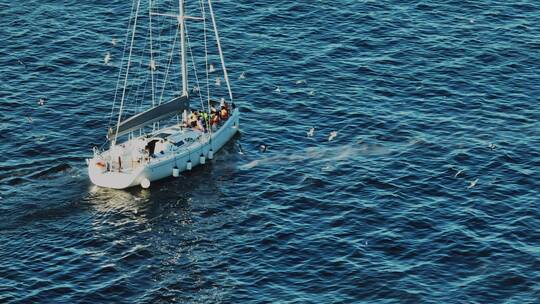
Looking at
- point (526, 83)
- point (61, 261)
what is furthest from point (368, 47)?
point (61, 261)

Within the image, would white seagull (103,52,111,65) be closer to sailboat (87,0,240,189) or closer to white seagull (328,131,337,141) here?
sailboat (87,0,240,189)

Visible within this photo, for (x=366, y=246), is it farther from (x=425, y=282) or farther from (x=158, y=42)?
(x=158, y=42)

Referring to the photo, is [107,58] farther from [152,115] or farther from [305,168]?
[305,168]

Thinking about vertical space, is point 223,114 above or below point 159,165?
above

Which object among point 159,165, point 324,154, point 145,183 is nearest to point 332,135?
point 324,154

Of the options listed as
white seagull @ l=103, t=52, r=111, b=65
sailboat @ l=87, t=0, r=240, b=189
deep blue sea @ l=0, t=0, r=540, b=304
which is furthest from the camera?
white seagull @ l=103, t=52, r=111, b=65

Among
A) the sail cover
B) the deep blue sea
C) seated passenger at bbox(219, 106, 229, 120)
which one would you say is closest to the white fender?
the deep blue sea
